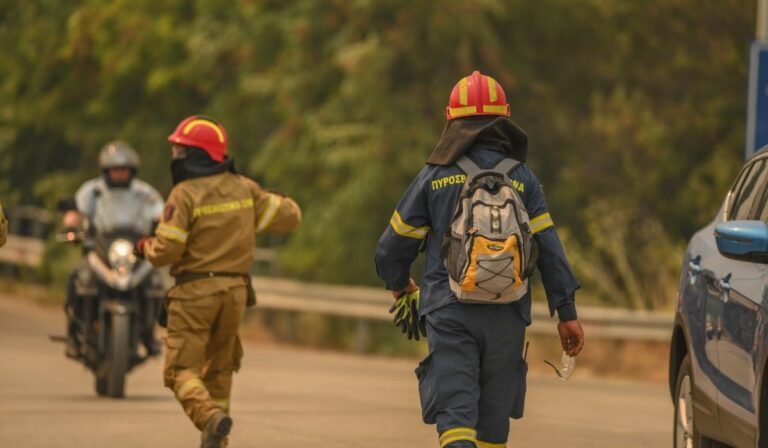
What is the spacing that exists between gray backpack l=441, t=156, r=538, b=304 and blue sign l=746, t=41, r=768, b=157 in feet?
28.8

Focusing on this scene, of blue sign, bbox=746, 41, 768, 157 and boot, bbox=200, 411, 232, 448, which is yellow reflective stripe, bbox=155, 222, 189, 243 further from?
blue sign, bbox=746, 41, 768, 157

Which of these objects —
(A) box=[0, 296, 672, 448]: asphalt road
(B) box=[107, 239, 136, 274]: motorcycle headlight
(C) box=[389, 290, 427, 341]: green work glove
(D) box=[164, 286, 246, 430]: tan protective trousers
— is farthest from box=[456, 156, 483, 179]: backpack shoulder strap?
(B) box=[107, 239, 136, 274]: motorcycle headlight

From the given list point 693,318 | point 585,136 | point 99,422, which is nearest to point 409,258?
point 693,318

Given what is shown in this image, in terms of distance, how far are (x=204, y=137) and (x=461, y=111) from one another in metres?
3.13

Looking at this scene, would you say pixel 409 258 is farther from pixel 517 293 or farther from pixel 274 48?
pixel 274 48

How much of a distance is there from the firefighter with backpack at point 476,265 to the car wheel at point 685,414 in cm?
119

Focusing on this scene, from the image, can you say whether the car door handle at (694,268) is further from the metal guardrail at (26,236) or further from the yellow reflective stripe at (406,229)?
the metal guardrail at (26,236)

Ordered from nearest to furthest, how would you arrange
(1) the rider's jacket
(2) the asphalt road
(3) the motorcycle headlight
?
1. (2) the asphalt road
2. (3) the motorcycle headlight
3. (1) the rider's jacket

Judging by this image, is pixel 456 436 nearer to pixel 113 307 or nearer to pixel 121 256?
pixel 113 307

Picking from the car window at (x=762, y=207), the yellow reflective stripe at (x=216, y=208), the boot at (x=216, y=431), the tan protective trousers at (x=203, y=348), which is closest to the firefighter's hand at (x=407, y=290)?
the car window at (x=762, y=207)

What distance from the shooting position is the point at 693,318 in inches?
343

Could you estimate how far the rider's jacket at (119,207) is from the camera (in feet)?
47.2

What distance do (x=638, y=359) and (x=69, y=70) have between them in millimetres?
13079

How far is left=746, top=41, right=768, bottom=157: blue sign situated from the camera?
15.8 meters
